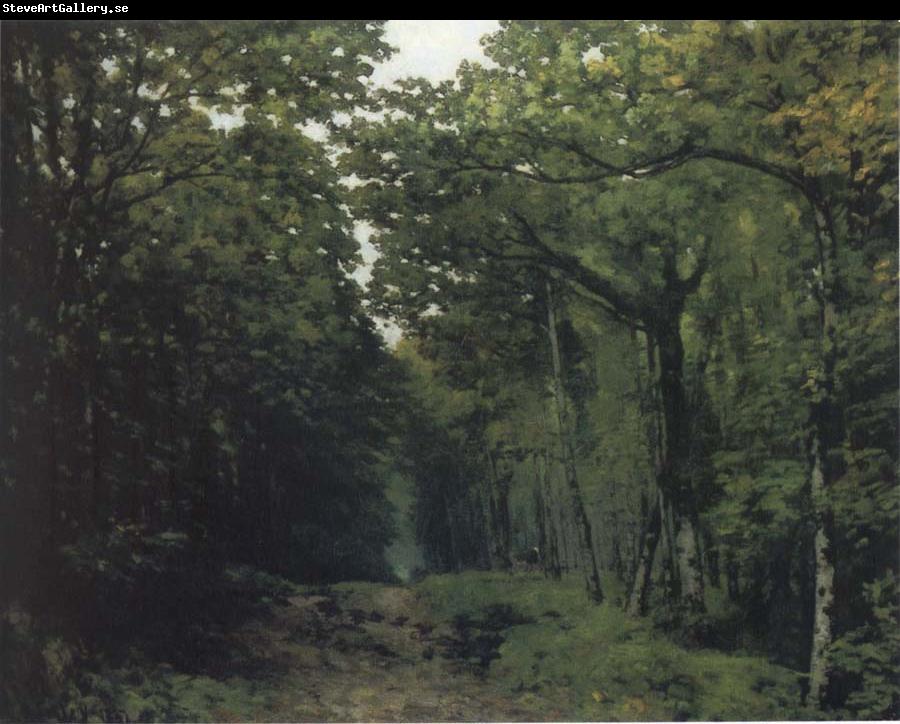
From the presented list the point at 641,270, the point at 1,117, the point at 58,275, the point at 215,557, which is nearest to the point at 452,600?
the point at 215,557

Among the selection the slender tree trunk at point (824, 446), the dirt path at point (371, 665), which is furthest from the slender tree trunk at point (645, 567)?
the slender tree trunk at point (824, 446)

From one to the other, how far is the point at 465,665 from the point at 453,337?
2.15 metres

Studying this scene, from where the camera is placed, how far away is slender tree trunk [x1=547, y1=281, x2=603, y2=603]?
5855 mm

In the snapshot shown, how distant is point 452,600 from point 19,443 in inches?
118

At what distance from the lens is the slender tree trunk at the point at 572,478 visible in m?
5.86

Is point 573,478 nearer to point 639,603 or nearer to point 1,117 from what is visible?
point 639,603

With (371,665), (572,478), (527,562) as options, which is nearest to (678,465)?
(572,478)

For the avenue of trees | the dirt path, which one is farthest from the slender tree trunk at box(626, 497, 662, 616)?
the dirt path

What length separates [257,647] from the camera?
5.87 metres

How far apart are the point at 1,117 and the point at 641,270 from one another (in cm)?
440

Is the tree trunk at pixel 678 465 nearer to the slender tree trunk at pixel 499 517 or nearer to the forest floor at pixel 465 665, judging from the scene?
the forest floor at pixel 465 665
